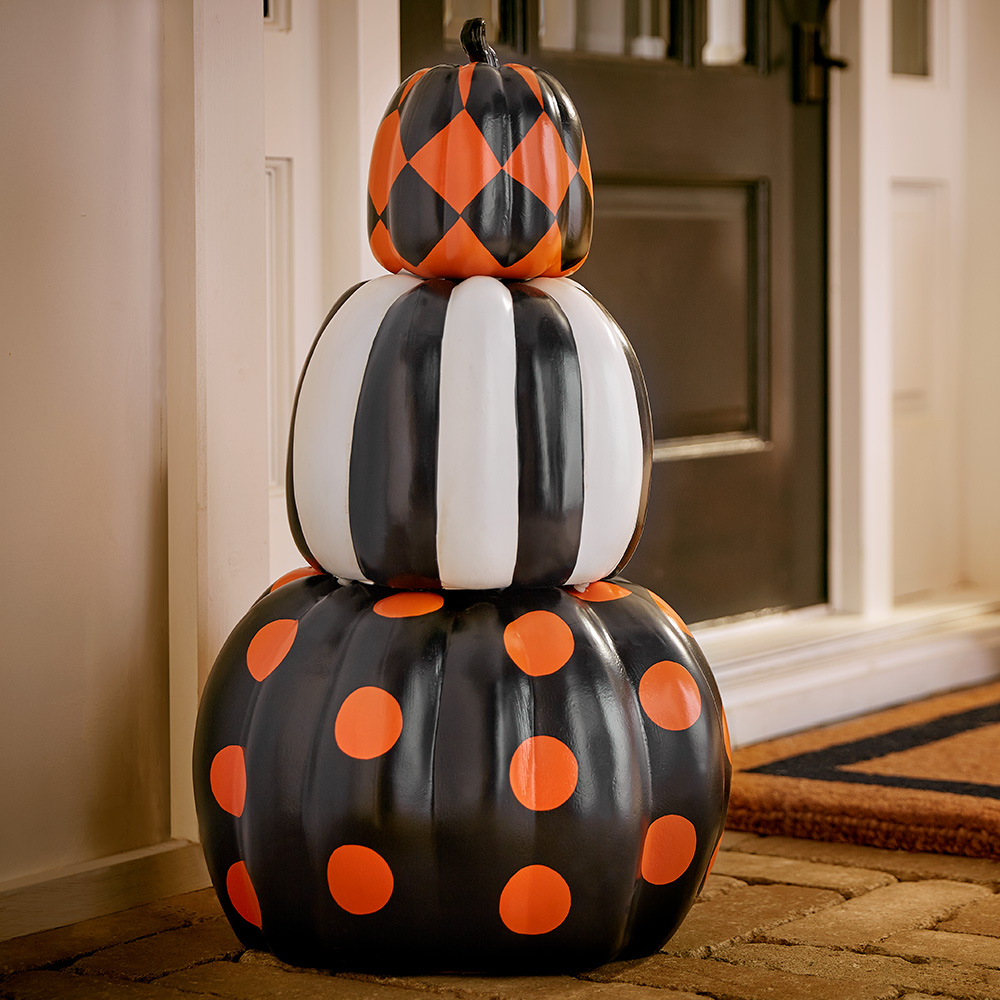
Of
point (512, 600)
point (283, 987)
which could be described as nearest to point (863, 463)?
point (512, 600)

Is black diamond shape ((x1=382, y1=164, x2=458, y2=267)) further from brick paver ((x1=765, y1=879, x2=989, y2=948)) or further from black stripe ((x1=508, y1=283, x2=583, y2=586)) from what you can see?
brick paver ((x1=765, y1=879, x2=989, y2=948))

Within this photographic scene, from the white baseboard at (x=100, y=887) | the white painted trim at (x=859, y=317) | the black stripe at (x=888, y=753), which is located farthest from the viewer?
the white painted trim at (x=859, y=317)

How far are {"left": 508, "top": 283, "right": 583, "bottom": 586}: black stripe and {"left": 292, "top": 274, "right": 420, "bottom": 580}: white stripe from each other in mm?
116

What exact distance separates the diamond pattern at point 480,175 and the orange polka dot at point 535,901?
0.45 meters

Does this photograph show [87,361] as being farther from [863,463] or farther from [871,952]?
[863,463]

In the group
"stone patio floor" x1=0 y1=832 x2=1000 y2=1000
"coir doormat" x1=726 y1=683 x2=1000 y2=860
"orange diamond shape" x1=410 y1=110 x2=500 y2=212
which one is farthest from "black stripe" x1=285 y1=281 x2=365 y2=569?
"coir doormat" x1=726 y1=683 x2=1000 y2=860

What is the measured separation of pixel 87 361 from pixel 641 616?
58 centimetres

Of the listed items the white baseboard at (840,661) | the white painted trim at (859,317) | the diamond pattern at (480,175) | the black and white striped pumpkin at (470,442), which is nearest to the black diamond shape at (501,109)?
the diamond pattern at (480,175)

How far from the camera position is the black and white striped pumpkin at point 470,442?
1.09 m

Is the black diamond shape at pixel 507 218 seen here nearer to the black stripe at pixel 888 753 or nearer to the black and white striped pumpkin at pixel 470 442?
the black and white striped pumpkin at pixel 470 442

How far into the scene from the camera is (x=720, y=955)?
1200mm

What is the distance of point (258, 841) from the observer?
3.62ft

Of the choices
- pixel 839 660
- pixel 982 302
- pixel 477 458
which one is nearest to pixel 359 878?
pixel 477 458

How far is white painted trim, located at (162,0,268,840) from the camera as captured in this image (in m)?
1.40
